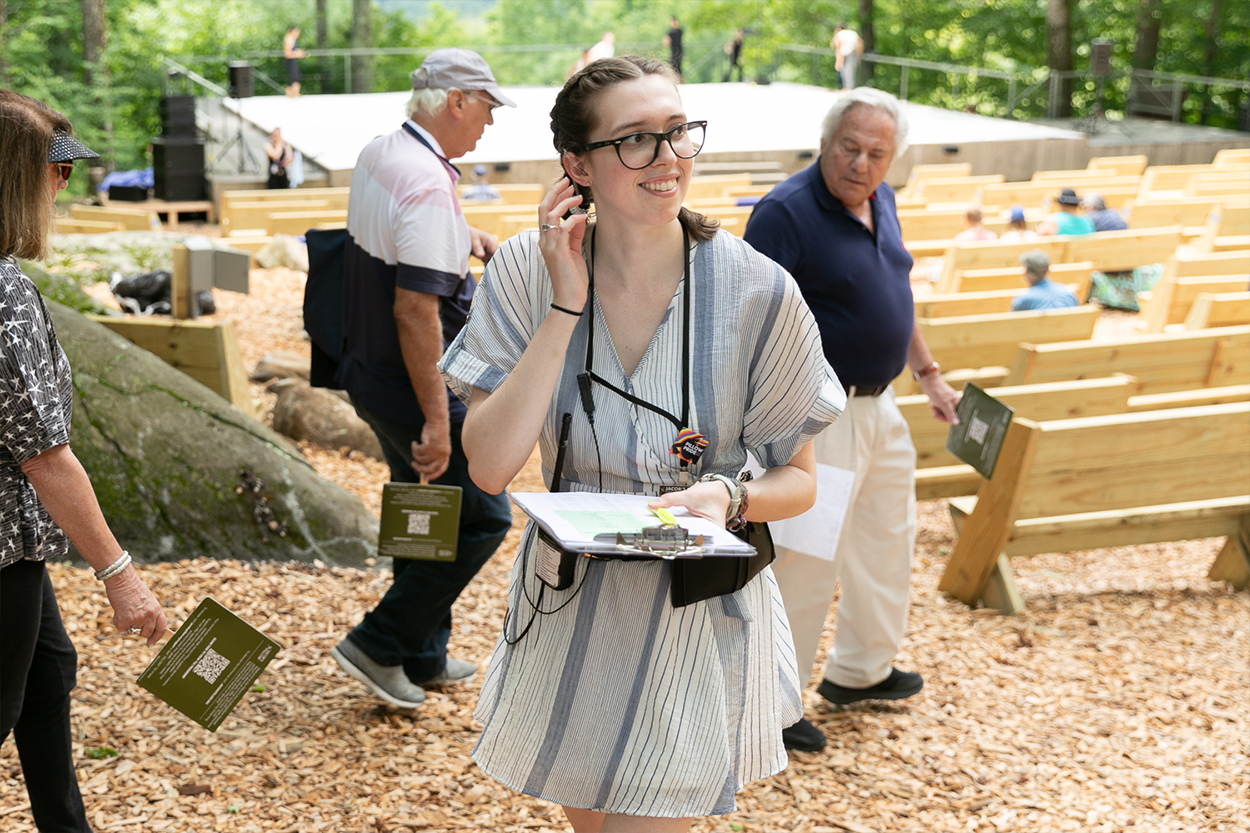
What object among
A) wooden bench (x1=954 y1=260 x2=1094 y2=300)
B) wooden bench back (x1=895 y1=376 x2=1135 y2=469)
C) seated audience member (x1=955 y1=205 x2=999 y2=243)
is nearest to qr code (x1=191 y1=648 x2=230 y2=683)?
wooden bench back (x1=895 y1=376 x2=1135 y2=469)

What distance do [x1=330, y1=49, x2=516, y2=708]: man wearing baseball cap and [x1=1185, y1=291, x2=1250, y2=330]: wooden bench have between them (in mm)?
5733

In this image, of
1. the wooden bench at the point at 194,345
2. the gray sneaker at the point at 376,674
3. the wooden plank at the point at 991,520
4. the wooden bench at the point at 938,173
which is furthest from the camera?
the wooden bench at the point at 938,173

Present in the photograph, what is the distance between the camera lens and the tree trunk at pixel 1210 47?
93.5 feet

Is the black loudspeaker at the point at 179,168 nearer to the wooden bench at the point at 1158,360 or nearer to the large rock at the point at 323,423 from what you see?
the large rock at the point at 323,423

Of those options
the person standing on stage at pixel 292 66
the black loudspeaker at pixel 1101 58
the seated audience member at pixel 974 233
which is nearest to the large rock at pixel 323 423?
the seated audience member at pixel 974 233

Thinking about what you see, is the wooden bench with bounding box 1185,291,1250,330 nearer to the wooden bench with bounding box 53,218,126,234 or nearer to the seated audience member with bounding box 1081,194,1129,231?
the seated audience member with bounding box 1081,194,1129,231

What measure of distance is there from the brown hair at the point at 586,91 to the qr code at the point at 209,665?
135cm

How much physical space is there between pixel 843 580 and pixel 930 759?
59 centimetres

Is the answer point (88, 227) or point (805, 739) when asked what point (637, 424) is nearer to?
point (805, 739)

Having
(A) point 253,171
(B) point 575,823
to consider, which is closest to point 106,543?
(B) point 575,823

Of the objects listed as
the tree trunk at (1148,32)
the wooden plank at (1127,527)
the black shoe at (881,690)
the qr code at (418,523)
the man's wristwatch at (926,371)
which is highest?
the tree trunk at (1148,32)

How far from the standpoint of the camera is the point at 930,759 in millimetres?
3367

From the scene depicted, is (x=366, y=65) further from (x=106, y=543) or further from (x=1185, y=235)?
(x=106, y=543)

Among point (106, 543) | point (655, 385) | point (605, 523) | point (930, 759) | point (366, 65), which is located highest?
point (366, 65)
